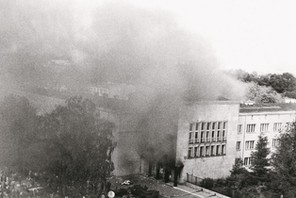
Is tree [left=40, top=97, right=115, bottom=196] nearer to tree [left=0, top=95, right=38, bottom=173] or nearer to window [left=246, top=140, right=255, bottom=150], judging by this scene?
tree [left=0, top=95, right=38, bottom=173]

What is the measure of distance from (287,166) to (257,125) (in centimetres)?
738

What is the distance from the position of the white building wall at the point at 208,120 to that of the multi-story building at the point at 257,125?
1.46 metres

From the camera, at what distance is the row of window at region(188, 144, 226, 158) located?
2402 centimetres

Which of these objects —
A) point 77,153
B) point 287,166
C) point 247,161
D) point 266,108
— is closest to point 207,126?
point 287,166

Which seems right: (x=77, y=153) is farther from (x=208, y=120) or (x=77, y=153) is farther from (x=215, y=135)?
(x=215, y=135)

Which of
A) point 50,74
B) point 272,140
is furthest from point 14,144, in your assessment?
point 272,140

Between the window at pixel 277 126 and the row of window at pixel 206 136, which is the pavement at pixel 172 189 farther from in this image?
the window at pixel 277 126

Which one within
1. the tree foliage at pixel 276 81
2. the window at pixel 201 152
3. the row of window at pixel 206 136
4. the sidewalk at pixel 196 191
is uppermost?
the tree foliage at pixel 276 81

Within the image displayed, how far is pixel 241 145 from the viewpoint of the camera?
27.3m

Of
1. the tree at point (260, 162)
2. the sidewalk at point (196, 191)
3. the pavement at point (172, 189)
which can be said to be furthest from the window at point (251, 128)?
the pavement at point (172, 189)

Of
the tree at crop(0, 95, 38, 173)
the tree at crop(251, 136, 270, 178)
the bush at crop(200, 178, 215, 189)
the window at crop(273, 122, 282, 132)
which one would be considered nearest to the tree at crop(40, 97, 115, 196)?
the tree at crop(0, 95, 38, 173)

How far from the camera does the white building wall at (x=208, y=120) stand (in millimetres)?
23375

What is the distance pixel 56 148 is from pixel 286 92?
122 feet

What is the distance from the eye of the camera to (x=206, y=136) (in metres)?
24.4
